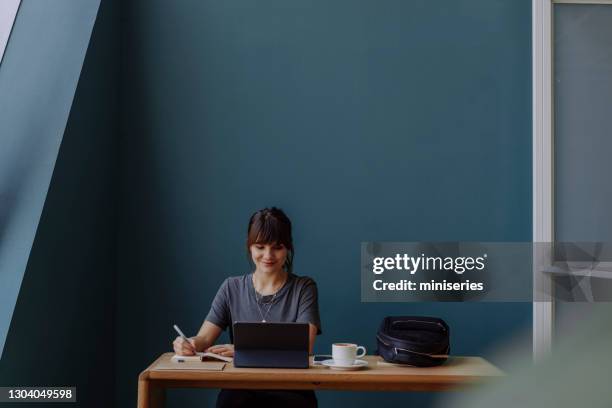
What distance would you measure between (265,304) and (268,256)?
203 millimetres

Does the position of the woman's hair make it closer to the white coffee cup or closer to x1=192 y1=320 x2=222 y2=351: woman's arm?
x1=192 y1=320 x2=222 y2=351: woman's arm

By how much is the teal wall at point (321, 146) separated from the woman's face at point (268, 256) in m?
0.56

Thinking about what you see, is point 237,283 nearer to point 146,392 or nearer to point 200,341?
point 200,341

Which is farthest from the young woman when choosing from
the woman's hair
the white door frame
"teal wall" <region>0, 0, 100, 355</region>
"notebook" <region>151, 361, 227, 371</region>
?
the white door frame

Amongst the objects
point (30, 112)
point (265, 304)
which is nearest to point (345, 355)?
point (265, 304)

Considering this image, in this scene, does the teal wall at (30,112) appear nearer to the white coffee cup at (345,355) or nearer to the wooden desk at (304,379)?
the wooden desk at (304,379)

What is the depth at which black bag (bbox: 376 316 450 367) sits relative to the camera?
258 centimetres

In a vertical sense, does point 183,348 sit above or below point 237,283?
below

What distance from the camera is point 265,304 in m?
3.04

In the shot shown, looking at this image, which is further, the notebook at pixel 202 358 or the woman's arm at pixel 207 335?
the woman's arm at pixel 207 335

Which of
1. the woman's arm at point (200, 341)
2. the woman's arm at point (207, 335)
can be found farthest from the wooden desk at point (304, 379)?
the woman's arm at point (207, 335)

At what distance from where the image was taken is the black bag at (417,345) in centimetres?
258

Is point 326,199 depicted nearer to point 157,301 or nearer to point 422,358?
point 157,301

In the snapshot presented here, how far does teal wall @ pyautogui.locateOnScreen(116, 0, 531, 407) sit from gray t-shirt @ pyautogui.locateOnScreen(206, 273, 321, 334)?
1.72 feet
